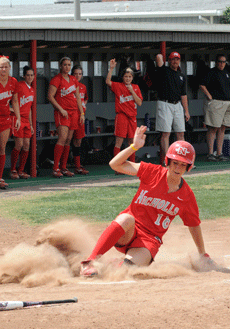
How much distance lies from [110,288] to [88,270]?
37 cm

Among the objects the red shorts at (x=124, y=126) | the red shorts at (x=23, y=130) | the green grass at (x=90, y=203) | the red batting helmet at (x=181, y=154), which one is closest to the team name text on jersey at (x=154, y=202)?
the red batting helmet at (x=181, y=154)

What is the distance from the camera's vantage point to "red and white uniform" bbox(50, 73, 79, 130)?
11203mm

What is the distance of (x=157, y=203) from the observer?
5.29m

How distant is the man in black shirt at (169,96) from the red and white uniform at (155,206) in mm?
7367

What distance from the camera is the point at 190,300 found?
14.3ft

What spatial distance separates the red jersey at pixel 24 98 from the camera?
11062 mm

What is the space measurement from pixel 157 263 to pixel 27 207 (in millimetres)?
3594

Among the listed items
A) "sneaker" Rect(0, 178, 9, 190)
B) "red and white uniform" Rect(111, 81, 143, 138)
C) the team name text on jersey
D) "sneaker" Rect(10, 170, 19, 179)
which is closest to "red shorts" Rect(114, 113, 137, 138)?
"red and white uniform" Rect(111, 81, 143, 138)

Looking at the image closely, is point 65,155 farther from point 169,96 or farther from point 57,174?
point 169,96

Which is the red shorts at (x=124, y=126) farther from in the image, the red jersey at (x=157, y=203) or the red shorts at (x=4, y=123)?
the red jersey at (x=157, y=203)

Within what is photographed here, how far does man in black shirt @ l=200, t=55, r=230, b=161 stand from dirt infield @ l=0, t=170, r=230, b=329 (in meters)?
7.56

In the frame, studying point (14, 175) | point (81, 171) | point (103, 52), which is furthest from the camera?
point (103, 52)

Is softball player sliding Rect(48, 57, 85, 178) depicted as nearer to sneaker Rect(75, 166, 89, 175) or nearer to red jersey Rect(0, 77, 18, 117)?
sneaker Rect(75, 166, 89, 175)

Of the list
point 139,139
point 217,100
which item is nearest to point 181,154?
point 139,139
